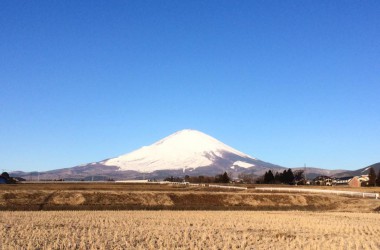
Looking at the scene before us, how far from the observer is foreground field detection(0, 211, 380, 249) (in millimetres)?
22953

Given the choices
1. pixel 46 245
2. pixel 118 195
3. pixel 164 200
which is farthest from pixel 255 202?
pixel 46 245

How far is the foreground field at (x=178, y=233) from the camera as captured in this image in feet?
75.3

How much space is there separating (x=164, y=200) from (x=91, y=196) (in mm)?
7648

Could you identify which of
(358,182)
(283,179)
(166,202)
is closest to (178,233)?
(166,202)

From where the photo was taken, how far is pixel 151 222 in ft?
109

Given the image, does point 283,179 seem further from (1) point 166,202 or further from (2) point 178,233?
(2) point 178,233

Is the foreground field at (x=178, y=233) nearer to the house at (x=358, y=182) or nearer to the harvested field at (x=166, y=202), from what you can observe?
the harvested field at (x=166, y=202)

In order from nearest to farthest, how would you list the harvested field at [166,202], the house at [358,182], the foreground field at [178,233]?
the foreground field at [178,233] < the harvested field at [166,202] < the house at [358,182]

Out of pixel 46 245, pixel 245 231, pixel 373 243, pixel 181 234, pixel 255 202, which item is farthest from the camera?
pixel 255 202

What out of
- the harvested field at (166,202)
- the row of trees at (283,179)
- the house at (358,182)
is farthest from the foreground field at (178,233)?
the row of trees at (283,179)

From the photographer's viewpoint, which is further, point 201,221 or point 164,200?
point 164,200

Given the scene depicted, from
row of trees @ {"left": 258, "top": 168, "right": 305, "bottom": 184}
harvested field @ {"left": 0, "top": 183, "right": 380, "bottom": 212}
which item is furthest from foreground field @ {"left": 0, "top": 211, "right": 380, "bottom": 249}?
row of trees @ {"left": 258, "top": 168, "right": 305, "bottom": 184}

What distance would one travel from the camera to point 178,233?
2712 centimetres

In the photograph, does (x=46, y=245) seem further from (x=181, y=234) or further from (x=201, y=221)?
(x=201, y=221)
